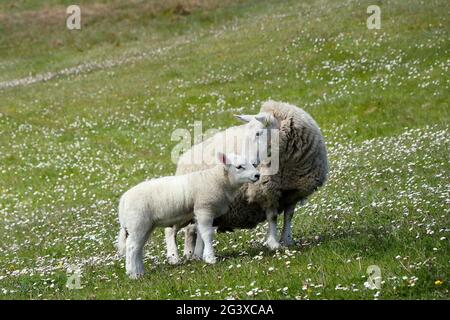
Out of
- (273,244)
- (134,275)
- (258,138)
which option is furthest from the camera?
(258,138)

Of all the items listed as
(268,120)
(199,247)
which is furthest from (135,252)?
(268,120)

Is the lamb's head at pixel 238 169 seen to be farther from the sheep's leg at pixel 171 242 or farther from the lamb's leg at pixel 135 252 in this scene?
the sheep's leg at pixel 171 242

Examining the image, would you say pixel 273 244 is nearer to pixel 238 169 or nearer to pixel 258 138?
pixel 238 169

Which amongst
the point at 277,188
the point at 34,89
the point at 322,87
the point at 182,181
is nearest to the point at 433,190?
the point at 277,188

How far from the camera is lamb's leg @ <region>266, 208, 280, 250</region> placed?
40.9 feet

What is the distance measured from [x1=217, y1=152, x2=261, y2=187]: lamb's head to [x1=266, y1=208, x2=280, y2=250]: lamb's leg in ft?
3.82

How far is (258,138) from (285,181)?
2.89 ft

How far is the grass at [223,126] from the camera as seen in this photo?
1053 cm

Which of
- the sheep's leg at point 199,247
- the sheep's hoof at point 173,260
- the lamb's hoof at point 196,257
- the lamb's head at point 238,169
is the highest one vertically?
the lamb's head at point 238,169

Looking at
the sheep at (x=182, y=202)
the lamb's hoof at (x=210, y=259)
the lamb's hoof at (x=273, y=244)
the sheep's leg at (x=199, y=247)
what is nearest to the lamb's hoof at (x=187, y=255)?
the sheep's leg at (x=199, y=247)

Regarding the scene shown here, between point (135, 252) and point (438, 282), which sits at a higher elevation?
point (438, 282)

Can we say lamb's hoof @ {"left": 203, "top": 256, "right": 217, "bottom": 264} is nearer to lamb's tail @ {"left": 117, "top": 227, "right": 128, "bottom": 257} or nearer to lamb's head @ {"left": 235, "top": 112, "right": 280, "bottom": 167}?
lamb's tail @ {"left": 117, "top": 227, "right": 128, "bottom": 257}

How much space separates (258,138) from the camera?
1292 centimetres

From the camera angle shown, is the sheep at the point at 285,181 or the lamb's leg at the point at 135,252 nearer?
the lamb's leg at the point at 135,252
